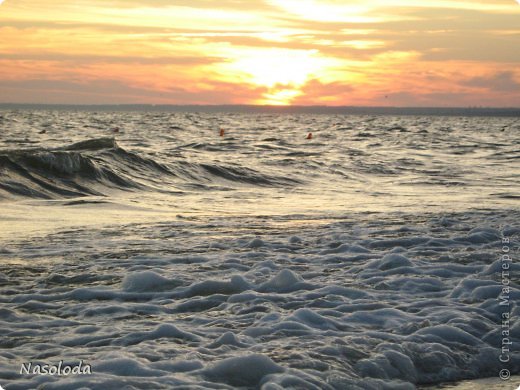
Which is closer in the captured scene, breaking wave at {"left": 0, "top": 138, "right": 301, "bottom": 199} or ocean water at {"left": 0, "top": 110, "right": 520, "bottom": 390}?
ocean water at {"left": 0, "top": 110, "right": 520, "bottom": 390}

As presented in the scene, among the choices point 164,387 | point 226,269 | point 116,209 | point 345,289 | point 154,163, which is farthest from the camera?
point 154,163

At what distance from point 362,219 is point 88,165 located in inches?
332

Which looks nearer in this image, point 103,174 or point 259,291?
point 259,291

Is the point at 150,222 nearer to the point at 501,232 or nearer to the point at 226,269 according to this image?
the point at 226,269

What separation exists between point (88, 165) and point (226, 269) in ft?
34.8

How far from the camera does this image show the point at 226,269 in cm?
740

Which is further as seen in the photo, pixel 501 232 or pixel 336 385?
pixel 501 232

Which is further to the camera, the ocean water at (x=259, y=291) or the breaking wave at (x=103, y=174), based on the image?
the breaking wave at (x=103, y=174)

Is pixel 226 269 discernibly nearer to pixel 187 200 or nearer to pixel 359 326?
pixel 359 326

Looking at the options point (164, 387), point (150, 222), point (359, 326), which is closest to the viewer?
point (164, 387)

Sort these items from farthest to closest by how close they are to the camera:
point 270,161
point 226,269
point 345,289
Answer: point 270,161 → point 226,269 → point 345,289

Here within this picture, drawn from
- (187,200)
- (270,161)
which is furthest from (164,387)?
(270,161)

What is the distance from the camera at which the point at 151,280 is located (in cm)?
682

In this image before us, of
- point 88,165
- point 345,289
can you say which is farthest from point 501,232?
point 88,165
